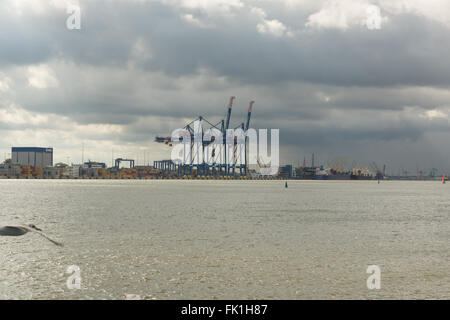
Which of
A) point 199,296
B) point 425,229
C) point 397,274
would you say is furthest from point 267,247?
Result: point 425,229

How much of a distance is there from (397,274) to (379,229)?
664 inches

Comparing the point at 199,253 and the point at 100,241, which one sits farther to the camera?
the point at 100,241

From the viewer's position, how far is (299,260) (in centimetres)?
2055

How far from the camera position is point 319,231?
3228 centimetres

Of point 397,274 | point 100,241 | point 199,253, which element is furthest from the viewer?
point 100,241

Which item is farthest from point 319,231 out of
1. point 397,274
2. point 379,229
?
point 397,274
